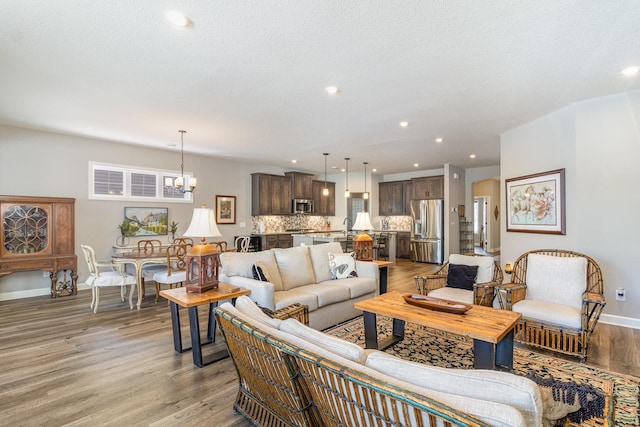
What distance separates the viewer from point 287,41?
2.58 m

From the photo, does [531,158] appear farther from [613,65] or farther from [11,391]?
[11,391]

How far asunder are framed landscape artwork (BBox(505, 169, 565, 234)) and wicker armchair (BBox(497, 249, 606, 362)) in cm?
81

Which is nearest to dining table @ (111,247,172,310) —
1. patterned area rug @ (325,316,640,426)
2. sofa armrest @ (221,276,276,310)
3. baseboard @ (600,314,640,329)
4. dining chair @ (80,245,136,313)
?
dining chair @ (80,245,136,313)

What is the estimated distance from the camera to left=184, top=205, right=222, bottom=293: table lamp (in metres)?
3.11

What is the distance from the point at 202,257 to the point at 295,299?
3.47 ft

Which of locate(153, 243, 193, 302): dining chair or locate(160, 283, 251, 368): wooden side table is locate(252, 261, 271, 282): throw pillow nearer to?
locate(160, 283, 251, 368): wooden side table

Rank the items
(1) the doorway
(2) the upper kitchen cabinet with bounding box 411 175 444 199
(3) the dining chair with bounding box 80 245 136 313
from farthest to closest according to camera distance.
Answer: (1) the doorway, (2) the upper kitchen cabinet with bounding box 411 175 444 199, (3) the dining chair with bounding box 80 245 136 313

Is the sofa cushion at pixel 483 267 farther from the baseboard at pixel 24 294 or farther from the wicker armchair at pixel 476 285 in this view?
the baseboard at pixel 24 294

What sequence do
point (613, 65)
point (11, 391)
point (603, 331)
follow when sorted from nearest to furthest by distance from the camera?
point (11, 391) < point (613, 65) < point (603, 331)

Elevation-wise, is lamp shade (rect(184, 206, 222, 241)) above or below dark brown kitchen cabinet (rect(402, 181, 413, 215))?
below

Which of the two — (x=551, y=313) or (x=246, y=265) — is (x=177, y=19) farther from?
(x=551, y=313)

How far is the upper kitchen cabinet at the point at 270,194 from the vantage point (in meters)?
8.39

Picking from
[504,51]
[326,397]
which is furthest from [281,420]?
[504,51]

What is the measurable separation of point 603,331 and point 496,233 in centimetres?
868
